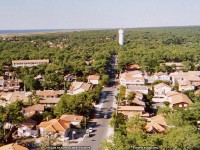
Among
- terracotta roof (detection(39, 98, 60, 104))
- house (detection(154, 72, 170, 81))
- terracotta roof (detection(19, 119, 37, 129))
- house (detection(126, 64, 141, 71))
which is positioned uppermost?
house (detection(126, 64, 141, 71))

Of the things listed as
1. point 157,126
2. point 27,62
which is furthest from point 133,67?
point 157,126

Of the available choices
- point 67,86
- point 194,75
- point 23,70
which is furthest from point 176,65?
point 23,70

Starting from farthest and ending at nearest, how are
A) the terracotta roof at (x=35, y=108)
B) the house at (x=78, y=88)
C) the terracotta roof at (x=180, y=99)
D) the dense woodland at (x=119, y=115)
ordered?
the house at (x=78, y=88), the terracotta roof at (x=180, y=99), the terracotta roof at (x=35, y=108), the dense woodland at (x=119, y=115)

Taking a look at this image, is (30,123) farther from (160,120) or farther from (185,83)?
(185,83)

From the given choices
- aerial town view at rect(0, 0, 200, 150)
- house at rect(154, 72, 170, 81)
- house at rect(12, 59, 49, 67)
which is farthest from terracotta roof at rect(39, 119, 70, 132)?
house at rect(12, 59, 49, 67)

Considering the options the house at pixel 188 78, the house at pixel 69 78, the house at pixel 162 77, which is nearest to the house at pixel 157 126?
the house at pixel 188 78

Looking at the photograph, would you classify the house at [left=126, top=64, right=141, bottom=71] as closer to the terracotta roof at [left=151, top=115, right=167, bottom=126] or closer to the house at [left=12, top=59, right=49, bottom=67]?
the house at [left=12, top=59, right=49, bottom=67]

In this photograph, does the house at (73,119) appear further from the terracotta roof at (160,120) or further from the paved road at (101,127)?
the terracotta roof at (160,120)
